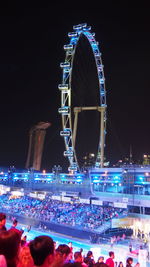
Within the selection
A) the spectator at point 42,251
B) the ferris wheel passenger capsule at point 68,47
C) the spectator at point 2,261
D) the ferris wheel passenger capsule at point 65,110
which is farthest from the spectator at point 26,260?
the ferris wheel passenger capsule at point 68,47

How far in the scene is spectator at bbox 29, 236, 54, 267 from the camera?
2.35 m

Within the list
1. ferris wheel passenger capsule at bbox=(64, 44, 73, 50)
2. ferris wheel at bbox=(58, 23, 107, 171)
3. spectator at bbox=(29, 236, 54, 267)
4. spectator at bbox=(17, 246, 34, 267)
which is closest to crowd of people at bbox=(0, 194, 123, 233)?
ferris wheel at bbox=(58, 23, 107, 171)

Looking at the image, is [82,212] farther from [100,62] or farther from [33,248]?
[33,248]

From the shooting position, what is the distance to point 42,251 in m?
2.36

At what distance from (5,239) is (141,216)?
21.8 metres

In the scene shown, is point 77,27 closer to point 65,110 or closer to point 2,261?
point 65,110

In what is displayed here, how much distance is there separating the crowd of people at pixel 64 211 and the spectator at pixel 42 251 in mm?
20418

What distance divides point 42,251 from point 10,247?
0.85 ft

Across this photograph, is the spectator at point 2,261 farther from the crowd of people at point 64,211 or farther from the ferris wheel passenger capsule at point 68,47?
the ferris wheel passenger capsule at point 68,47

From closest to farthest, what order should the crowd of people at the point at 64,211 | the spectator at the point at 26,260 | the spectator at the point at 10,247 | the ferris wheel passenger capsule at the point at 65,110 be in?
the spectator at the point at 10,247
the spectator at the point at 26,260
the crowd of people at the point at 64,211
the ferris wheel passenger capsule at the point at 65,110

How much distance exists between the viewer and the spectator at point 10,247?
2324mm

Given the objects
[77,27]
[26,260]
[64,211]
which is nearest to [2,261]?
[26,260]

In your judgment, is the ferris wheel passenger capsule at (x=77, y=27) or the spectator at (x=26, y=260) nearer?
the spectator at (x=26, y=260)

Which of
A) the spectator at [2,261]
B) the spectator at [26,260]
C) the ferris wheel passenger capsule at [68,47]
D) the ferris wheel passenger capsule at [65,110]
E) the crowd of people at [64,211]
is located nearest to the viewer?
the spectator at [2,261]
